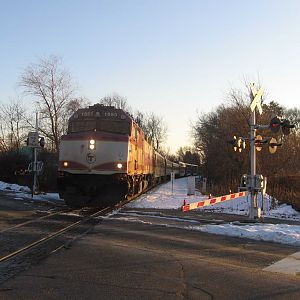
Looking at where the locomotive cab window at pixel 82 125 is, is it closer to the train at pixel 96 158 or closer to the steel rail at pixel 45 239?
the train at pixel 96 158

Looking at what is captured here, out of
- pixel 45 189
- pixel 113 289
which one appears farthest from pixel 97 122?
pixel 113 289

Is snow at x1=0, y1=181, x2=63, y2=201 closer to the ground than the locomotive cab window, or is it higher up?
closer to the ground

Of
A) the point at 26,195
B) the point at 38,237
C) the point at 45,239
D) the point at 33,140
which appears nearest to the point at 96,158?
the point at 33,140

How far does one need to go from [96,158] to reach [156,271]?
13167 millimetres

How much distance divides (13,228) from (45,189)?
20.6 meters

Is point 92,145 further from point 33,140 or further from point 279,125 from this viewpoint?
point 279,125

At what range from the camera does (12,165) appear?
39156mm

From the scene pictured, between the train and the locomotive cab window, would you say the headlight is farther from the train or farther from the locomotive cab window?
the locomotive cab window

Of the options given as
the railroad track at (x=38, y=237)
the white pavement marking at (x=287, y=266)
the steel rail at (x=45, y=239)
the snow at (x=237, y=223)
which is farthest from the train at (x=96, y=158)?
the white pavement marking at (x=287, y=266)

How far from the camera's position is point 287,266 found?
914 centimetres

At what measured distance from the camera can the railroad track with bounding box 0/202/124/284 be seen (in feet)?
28.9

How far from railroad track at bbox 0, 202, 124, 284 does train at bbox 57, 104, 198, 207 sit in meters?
3.13

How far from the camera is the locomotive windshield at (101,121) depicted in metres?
22.3

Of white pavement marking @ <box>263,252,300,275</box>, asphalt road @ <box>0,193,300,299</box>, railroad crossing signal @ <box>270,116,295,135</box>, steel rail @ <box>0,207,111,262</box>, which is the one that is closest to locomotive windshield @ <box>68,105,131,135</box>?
steel rail @ <box>0,207,111,262</box>
